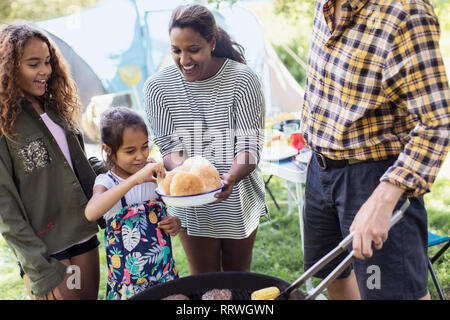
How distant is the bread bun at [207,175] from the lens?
7.09ft

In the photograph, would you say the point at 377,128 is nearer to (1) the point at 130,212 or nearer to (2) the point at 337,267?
(2) the point at 337,267


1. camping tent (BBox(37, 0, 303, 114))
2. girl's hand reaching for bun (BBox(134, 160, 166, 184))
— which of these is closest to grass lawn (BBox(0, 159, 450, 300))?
girl's hand reaching for bun (BBox(134, 160, 166, 184))

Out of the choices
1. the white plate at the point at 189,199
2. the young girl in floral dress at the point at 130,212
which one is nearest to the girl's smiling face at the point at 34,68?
the young girl in floral dress at the point at 130,212

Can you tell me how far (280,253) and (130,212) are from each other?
2594mm

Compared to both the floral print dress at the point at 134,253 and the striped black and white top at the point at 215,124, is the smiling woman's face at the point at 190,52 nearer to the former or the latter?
the striped black and white top at the point at 215,124

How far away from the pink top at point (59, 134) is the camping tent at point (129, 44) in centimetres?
487

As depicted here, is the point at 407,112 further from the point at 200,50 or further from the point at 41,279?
the point at 41,279

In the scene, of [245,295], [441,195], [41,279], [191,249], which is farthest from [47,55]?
[441,195]

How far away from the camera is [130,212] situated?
7.42 ft

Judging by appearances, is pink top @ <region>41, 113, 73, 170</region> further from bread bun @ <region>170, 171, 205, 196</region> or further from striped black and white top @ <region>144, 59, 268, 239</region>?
bread bun @ <region>170, 171, 205, 196</region>

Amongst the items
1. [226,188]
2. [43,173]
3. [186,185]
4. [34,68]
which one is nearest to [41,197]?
[43,173]

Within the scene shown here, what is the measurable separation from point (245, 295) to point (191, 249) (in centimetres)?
77

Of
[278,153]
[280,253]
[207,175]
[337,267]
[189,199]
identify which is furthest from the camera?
[280,253]

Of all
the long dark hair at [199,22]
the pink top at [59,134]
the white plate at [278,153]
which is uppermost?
the long dark hair at [199,22]
